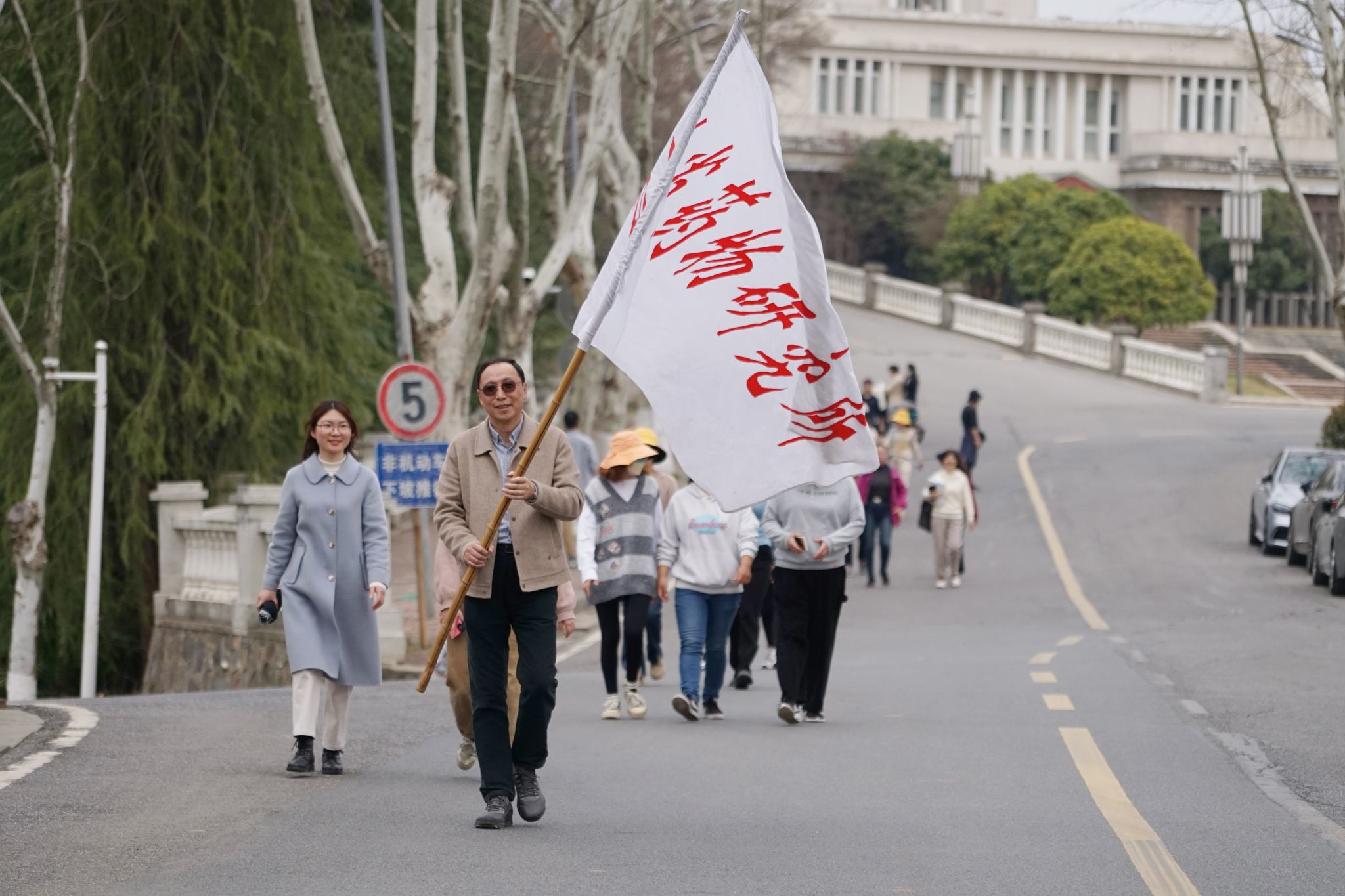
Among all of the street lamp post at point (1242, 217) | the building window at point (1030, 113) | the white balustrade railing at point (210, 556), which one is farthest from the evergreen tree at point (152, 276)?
the building window at point (1030, 113)

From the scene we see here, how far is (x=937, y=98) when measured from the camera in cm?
9881

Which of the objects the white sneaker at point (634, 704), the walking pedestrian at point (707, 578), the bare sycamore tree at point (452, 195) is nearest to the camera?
the walking pedestrian at point (707, 578)

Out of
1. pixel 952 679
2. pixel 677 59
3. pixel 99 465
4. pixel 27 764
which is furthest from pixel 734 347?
pixel 677 59

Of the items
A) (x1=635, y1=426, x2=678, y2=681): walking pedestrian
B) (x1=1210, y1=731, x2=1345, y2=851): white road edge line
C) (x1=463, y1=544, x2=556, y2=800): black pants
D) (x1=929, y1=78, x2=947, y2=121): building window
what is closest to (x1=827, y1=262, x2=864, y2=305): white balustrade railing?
(x1=929, y1=78, x2=947, y2=121): building window

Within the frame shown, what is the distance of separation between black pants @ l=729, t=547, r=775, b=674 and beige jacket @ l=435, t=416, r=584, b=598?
613 centimetres

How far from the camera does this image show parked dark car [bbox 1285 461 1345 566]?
24.2 metres

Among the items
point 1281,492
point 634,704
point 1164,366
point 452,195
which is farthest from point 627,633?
point 1164,366

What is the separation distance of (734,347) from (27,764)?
416 cm

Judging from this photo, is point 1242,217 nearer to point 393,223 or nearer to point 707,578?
point 393,223

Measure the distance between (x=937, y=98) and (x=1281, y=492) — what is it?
73516 millimetres

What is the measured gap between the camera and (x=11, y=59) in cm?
2247

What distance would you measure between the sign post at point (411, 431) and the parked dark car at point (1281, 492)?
40.4ft

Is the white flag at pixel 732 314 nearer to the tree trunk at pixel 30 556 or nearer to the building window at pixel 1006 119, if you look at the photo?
the tree trunk at pixel 30 556

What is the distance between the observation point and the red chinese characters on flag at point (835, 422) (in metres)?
8.27
